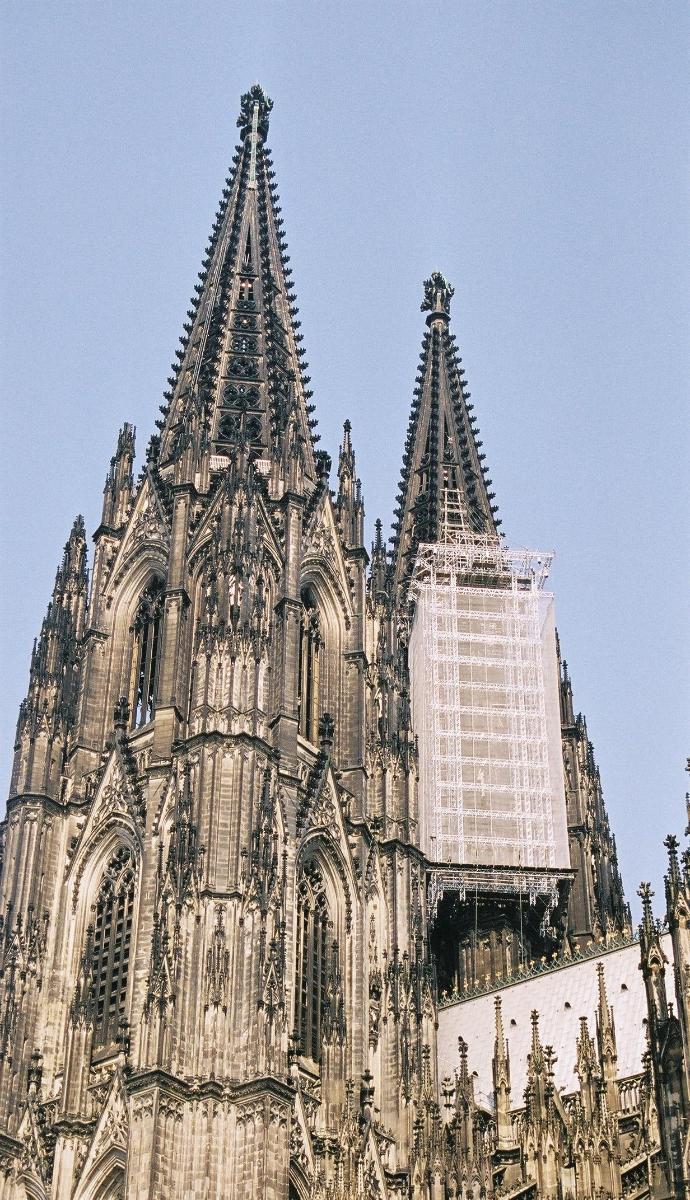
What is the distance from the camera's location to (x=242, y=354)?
56469mm

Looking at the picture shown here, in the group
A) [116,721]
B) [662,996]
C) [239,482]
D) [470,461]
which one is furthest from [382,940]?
[470,461]

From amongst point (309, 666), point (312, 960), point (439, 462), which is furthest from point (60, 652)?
point (439, 462)

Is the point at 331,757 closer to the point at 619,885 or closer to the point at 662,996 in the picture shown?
the point at 619,885

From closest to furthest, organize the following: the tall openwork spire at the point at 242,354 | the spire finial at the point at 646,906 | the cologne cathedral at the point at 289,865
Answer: the spire finial at the point at 646,906, the cologne cathedral at the point at 289,865, the tall openwork spire at the point at 242,354

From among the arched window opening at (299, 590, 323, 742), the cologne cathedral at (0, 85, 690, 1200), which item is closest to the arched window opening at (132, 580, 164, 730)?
the cologne cathedral at (0, 85, 690, 1200)

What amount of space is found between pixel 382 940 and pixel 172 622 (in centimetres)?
912

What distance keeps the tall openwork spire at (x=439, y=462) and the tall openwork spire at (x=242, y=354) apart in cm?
949

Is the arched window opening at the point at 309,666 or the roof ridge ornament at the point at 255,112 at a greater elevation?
the roof ridge ornament at the point at 255,112

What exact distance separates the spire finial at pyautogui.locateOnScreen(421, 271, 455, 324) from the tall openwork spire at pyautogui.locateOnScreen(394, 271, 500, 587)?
38 millimetres

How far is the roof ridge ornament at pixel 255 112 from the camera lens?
66500 mm

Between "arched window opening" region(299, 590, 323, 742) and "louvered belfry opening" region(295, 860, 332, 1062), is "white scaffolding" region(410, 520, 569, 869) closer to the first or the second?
"arched window opening" region(299, 590, 323, 742)

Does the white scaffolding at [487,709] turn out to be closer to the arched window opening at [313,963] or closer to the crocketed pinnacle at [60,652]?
the arched window opening at [313,963]

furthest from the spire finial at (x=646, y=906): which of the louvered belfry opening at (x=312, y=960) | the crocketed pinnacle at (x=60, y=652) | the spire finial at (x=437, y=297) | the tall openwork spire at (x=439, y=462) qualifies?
the spire finial at (x=437, y=297)

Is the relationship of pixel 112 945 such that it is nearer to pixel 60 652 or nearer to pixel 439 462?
pixel 60 652
